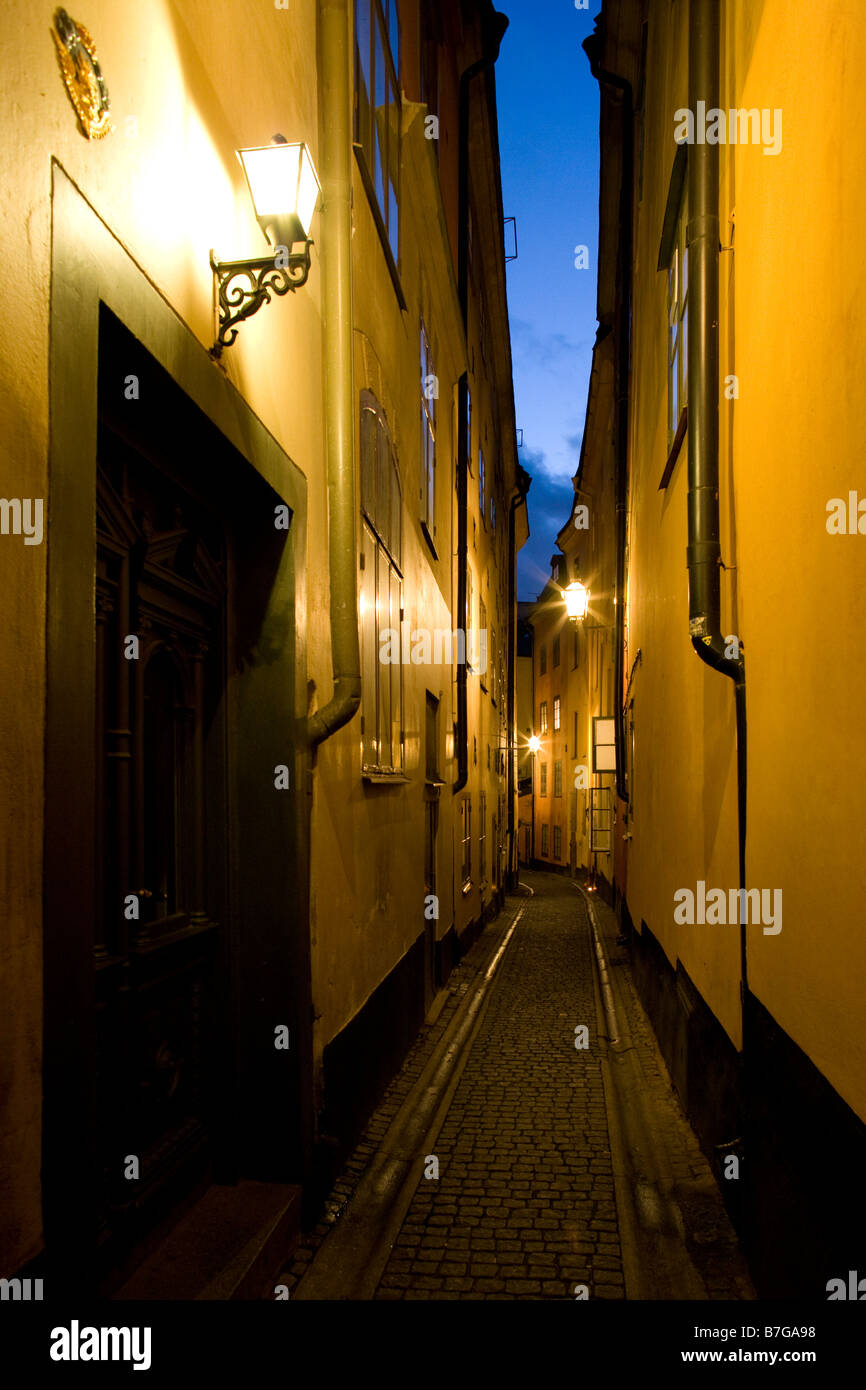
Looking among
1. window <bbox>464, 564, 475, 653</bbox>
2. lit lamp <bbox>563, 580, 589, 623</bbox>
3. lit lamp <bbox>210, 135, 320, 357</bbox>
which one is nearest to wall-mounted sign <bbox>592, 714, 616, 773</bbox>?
lit lamp <bbox>563, 580, 589, 623</bbox>

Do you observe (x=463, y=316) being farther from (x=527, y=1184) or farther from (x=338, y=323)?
(x=527, y=1184)

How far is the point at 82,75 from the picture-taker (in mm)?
2488

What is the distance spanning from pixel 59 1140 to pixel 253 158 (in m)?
3.61

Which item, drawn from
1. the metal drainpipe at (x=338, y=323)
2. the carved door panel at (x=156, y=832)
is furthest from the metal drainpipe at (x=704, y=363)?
the carved door panel at (x=156, y=832)

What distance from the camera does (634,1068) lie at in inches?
316

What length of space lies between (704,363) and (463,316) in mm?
9231

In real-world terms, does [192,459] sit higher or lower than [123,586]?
higher

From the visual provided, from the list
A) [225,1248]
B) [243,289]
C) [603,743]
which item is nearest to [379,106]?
[243,289]

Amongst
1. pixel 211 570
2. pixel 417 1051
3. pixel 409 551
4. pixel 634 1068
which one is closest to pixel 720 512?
pixel 211 570

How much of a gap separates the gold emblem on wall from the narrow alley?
4.59 metres

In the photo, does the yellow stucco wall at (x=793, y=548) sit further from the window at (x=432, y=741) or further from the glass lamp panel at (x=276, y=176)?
the window at (x=432, y=741)
